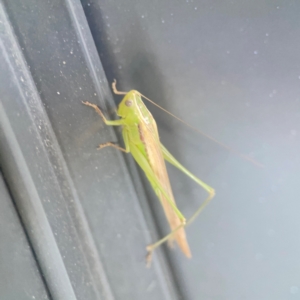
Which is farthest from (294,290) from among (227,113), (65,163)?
(65,163)

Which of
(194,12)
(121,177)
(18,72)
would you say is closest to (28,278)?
(121,177)

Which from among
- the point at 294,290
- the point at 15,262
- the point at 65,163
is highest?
the point at 65,163

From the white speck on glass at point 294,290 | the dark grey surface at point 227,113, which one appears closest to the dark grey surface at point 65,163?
the dark grey surface at point 227,113

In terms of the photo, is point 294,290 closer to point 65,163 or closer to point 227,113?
point 227,113

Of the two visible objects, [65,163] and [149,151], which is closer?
[65,163]

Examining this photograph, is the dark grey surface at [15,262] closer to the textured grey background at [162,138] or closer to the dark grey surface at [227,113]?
the textured grey background at [162,138]
